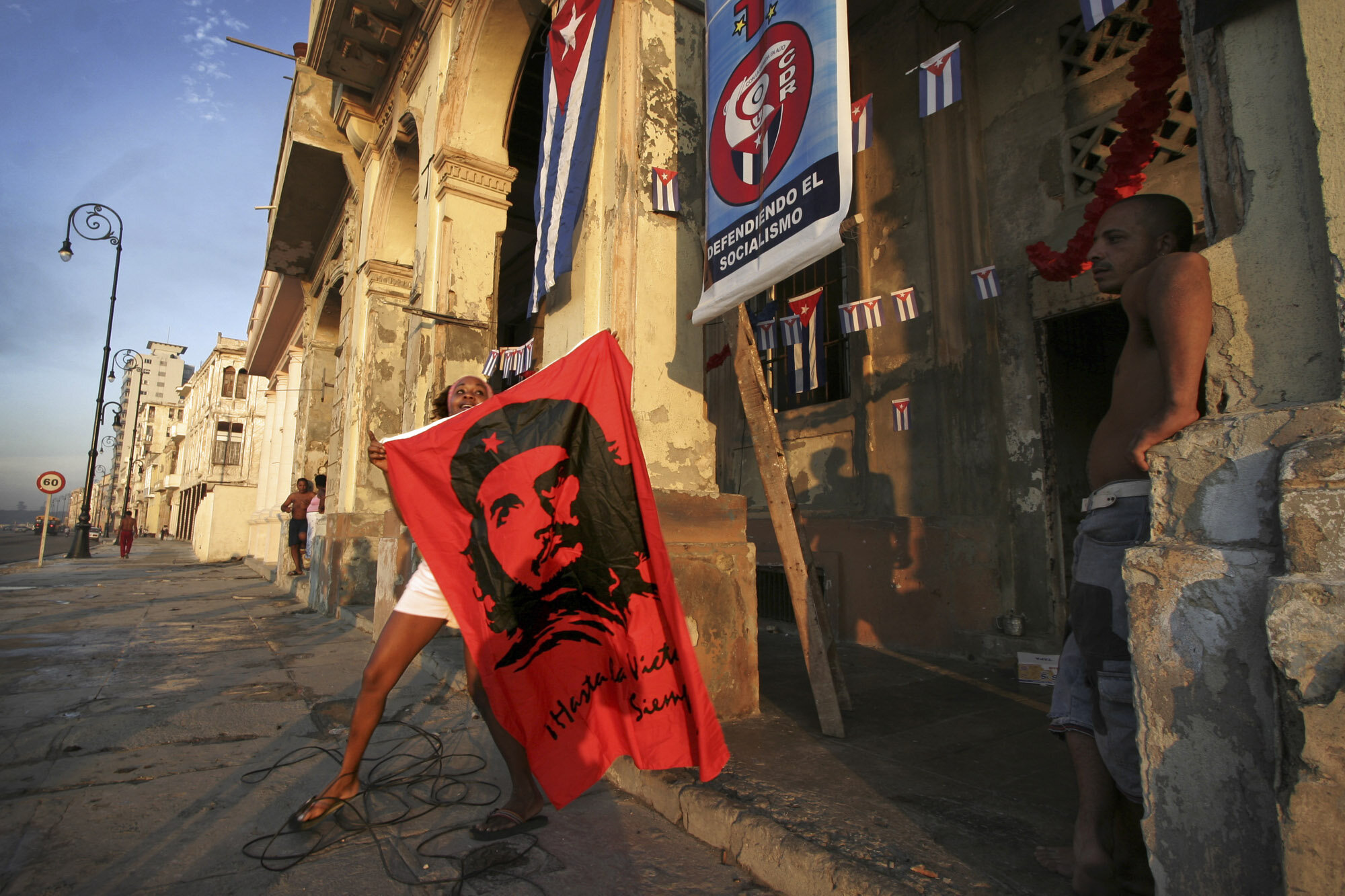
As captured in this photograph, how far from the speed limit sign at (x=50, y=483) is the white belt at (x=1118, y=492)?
2273cm

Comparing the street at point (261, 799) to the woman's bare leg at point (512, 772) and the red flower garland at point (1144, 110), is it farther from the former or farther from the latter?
the red flower garland at point (1144, 110)

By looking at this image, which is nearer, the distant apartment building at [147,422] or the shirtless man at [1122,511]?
the shirtless man at [1122,511]

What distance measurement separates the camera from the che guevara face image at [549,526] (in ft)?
8.60

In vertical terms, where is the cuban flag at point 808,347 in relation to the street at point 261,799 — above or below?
above

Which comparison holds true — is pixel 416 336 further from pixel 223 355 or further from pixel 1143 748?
pixel 223 355

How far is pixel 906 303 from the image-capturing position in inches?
231

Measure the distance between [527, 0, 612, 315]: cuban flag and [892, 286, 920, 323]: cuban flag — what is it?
2969mm

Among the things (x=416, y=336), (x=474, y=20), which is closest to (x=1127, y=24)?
(x=474, y=20)

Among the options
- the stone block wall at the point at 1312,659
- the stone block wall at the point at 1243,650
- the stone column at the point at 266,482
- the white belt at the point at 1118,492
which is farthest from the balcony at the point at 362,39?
the stone column at the point at 266,482

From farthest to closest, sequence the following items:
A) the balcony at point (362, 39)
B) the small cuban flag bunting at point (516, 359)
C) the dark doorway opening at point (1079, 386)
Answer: the balcony at point (362, 39) < the dark doorway opening at point (1079, 386) < the small cuban flag bunting at point (516, 359)

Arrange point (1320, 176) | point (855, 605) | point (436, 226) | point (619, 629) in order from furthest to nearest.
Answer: point (436, 226) < point (855, 605) < point (619, 629) < point (1320, 176)

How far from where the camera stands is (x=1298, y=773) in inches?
49.4

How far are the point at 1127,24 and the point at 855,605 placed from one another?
17.4 ft

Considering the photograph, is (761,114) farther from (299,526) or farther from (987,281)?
(299,526)
